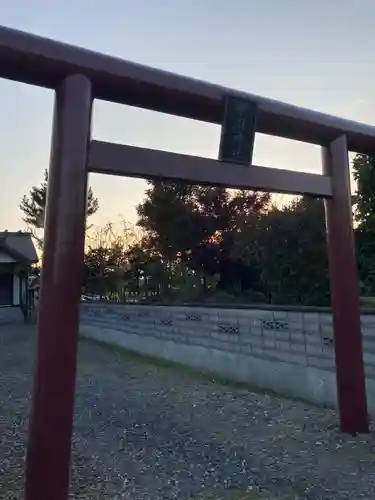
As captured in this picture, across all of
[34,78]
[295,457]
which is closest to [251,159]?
[34,78]

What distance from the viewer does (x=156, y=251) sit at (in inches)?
640

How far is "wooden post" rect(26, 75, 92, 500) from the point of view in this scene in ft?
9.23

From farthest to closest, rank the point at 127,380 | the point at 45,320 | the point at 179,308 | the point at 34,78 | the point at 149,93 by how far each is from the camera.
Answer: the point at 179,308
the point at 127,380
the point at 149,93
the point at 34,78
the point at 45,320

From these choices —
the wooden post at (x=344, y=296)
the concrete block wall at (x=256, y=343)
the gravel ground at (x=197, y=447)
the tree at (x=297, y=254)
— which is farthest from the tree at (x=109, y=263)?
the wooden post at (x=344, y=296)

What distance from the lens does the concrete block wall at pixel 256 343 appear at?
5562 millimetres

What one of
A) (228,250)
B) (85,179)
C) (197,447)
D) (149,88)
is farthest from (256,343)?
(228,250)

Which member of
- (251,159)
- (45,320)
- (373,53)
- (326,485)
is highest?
(373,53)

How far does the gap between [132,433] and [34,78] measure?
124 inches

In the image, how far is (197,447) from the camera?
402 cm

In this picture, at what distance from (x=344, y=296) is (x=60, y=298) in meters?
2.57

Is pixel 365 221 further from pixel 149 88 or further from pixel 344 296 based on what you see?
pixel 149 88

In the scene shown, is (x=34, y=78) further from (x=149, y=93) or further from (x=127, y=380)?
(x=127, y=380)

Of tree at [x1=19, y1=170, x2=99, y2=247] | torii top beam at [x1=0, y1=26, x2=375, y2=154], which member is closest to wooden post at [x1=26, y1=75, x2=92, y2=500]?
torii top beam at [x1=0, y1=26, x2=375, y2=154]

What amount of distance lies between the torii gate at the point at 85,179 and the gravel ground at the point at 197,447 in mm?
496
